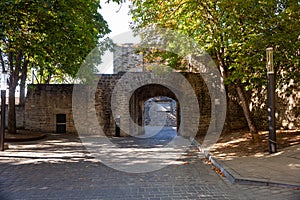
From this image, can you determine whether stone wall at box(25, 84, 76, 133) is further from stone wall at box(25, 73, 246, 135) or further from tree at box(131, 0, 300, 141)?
tree at box(131, 0, 300, 141)

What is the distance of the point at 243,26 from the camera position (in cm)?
709

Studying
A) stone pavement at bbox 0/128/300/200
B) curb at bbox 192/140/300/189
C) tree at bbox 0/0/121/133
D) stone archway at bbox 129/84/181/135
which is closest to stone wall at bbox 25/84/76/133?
stone archway at bbox 129/84/181/135

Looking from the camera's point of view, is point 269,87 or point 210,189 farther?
point 269,87

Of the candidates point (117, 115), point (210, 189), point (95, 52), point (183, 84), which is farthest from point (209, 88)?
point (210, 189)

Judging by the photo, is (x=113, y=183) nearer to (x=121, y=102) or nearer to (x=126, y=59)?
(x=121, y=102)

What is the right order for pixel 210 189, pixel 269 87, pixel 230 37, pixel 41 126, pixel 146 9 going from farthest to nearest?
pixel 41 126, pixel 146 9, pixel 230 37, pixel 269 87, pixel 210 189

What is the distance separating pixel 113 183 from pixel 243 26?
5.40 meters

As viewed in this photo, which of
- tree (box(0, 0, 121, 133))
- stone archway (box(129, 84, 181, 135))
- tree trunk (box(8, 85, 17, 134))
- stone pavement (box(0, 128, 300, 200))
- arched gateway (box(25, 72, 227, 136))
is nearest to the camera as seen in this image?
stone pavement (box(0, 128, 300, 200))

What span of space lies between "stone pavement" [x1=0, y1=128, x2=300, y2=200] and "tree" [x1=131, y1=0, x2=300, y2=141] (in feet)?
10.9

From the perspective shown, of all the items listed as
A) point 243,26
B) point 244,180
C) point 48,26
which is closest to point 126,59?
point 48,26

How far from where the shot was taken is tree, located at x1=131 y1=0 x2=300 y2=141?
21.4ft

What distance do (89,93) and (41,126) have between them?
3.58m

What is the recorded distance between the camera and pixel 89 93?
13.9 metres

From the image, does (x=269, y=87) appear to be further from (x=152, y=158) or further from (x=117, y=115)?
(x=117, y=115)
